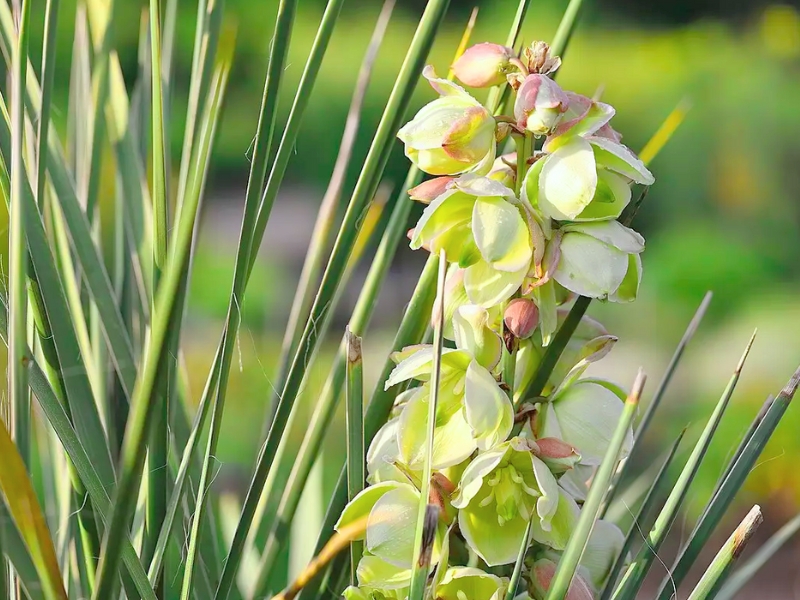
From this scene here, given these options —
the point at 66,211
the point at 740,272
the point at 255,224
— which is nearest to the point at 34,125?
the point at 66,211

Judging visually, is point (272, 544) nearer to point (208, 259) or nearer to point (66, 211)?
point (66, 211)

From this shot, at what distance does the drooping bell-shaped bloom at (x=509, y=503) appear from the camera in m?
0.25

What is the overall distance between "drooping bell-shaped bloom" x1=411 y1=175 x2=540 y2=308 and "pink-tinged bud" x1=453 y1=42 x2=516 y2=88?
0.12 ft

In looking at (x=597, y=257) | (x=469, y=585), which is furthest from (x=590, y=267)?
(x=469, y=585)

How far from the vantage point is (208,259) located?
1.86m

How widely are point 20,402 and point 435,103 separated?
0.16 meters

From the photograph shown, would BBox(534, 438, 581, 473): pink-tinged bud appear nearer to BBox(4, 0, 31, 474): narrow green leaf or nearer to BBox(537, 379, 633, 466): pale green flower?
BBox(537, 379, 633, 466): pale green flower

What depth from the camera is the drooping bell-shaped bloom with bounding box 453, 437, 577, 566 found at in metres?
0.25

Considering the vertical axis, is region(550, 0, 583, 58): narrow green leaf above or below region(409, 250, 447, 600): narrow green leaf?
above

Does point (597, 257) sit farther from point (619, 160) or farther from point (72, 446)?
point (72, 446)

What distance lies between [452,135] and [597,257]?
0.06 meters

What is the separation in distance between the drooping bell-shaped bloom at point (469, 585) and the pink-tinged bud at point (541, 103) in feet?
0.44

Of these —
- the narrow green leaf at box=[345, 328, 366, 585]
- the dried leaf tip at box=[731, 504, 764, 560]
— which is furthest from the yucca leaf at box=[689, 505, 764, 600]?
the narrow green leaf at box=[345, 328, 366, 585]

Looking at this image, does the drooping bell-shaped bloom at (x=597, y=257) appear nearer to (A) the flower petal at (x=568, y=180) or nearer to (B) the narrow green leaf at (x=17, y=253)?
(A) the flower petal at (x=568, y=180)
